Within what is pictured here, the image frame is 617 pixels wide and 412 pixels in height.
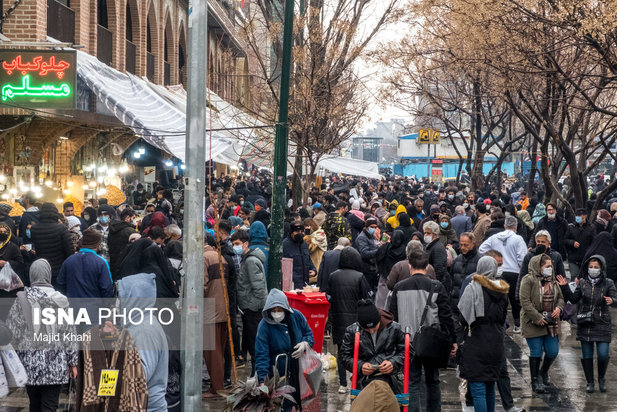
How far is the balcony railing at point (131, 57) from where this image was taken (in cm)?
2648

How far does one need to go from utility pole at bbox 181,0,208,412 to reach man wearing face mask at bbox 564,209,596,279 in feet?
34.7

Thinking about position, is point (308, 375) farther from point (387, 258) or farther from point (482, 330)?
point (387, 258)

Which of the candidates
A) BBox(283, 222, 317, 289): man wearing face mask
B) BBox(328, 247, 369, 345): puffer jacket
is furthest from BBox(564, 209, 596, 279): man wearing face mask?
BBox(328, 247, 369, 345): puffer jacket

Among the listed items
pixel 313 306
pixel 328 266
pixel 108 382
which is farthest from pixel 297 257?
pixel 108 382

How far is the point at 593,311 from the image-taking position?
10031 millimetres

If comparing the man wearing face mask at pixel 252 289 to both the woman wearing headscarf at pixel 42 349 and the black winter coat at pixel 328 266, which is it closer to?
the black winter coat at pixel 328 266

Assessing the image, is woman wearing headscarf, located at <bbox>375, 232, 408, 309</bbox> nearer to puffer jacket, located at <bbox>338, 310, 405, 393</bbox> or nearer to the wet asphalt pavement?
the wet asphalt pavement

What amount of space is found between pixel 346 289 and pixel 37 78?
753 cm

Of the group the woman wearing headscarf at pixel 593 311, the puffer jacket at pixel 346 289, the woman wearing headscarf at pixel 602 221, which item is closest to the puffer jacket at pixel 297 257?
the puffer jacket at pixel 346 289

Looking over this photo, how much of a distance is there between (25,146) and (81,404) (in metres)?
14.3

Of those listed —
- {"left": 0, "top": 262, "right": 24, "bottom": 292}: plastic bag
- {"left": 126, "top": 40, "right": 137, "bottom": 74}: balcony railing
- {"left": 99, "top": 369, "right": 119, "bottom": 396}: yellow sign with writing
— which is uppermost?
{"left": 126, "top": 40, "right": 137, "bottom": 74}: balcony railing

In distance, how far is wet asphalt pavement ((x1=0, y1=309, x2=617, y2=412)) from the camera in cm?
938

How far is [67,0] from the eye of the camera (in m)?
20.7

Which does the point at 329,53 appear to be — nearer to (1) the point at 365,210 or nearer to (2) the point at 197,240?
(1) the point at 365,210
